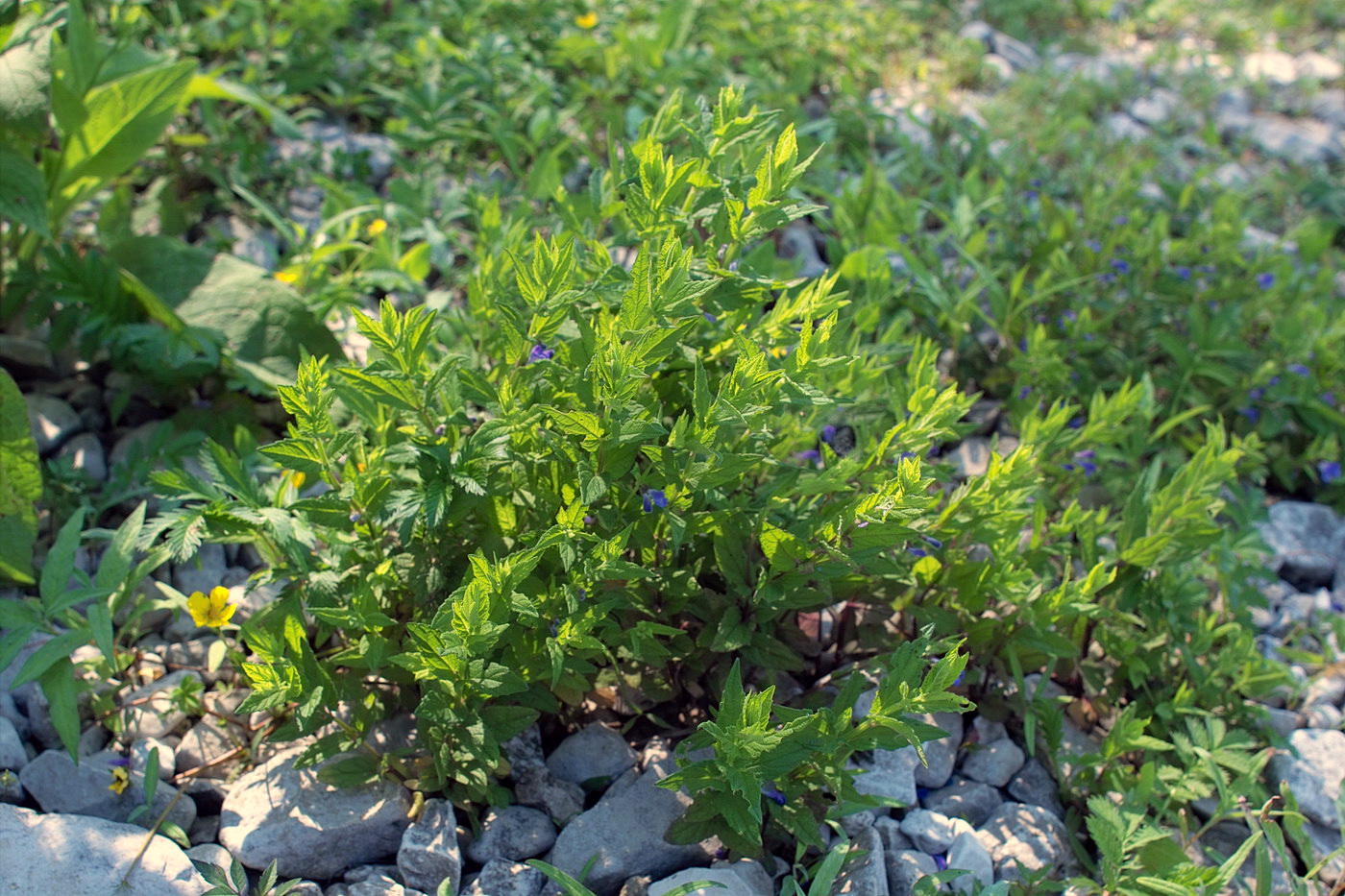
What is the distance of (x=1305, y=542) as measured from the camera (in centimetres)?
341

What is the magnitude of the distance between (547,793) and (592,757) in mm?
132

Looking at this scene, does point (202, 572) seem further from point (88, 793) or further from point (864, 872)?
point (864, 872)

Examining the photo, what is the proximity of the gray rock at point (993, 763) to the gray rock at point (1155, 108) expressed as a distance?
11.9 ft

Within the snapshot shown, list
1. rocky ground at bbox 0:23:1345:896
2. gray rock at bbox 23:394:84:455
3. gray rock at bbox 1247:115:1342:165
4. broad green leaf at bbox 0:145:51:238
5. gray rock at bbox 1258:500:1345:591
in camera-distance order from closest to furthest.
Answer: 1. rocky ground at bbox 0:23:1345:896
2. broad green leaf at bbox 0:145:51:238
3. gray rock at bbox 23:394:84:455
4. gray rock at bbox 1258:500:1345:591
5. gray rock at bbox 1247:115:1342:165

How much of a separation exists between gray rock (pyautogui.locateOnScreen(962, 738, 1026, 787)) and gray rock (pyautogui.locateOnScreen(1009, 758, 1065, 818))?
2 cm

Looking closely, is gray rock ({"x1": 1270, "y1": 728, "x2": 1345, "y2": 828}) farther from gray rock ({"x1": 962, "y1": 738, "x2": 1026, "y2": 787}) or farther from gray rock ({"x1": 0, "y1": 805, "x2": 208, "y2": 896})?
gray rock ({"x1": 0, "y1": 805, "x2": 208, "y2": 896})

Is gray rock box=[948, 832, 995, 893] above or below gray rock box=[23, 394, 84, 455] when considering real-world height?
below

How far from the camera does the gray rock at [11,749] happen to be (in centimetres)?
226

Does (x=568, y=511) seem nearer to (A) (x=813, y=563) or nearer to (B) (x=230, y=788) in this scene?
(A) (x=813, y=563)

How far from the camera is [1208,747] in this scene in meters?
2.50

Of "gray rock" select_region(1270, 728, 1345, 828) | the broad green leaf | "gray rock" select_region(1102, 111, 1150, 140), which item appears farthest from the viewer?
"gray rock" select_region(1102, 111, 1150, 140)

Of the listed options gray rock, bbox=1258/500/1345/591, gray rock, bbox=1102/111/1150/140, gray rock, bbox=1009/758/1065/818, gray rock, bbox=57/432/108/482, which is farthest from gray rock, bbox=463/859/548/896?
gray rock, bbox=1102/111/1150/140

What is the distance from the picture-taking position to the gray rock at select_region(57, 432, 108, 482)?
2.84 m

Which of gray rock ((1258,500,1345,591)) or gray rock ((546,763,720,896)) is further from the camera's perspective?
gray rock ((1258,500,1345,591))
